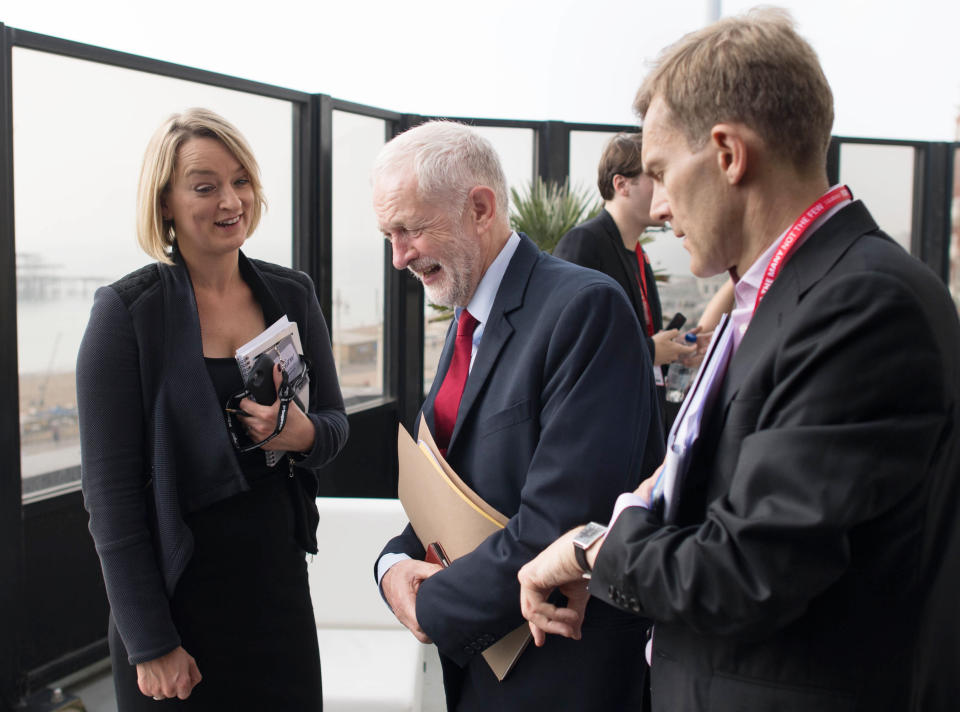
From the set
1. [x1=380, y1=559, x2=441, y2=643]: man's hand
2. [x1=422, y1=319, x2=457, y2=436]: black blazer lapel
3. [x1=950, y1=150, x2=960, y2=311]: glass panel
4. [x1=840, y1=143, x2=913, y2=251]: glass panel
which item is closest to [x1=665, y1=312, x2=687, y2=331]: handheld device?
[x1=422, y1=319, x2=457, y2=436]: black blazer lapel

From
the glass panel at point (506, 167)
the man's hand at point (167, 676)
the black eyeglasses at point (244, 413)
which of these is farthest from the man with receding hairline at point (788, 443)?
the glass panel at point (506, 167)

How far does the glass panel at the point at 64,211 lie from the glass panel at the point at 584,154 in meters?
2.42

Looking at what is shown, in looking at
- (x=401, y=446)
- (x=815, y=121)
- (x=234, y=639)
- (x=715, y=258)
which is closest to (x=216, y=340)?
(x=401, y=446)

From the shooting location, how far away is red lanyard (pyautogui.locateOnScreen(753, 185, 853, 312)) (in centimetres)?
91

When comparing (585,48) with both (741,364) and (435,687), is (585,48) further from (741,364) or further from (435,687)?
(741,364)

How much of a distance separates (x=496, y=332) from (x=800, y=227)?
634 mm

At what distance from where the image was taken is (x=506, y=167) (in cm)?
483

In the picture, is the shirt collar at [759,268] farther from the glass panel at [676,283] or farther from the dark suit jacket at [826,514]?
the glass panel at [676,283]

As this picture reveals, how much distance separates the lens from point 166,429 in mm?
1587

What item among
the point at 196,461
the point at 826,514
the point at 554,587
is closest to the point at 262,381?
the point at 196,461

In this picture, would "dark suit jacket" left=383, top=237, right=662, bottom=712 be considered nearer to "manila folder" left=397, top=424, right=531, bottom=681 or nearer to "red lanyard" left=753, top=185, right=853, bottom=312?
"manila folder" left=397, top=424, right=531, bottom=681

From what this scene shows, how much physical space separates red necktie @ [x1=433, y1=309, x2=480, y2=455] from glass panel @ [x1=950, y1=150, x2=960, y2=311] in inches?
204

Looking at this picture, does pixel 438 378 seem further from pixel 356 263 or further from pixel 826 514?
pixel 356 263

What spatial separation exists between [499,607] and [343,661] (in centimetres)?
148
